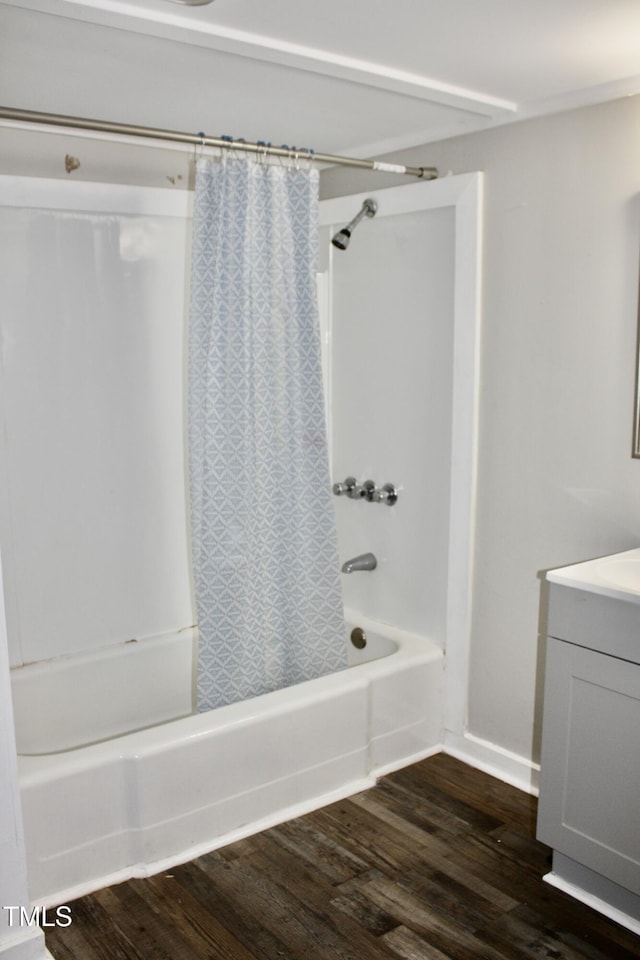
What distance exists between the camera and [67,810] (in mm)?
2084

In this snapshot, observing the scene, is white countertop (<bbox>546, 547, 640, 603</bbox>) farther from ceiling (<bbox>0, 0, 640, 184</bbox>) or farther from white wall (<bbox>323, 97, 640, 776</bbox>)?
ceiling (<bbox>0, 0, 640, 184</bbox>)

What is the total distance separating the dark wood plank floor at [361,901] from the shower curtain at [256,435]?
1.50 ft

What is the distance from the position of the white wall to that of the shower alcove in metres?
0.08

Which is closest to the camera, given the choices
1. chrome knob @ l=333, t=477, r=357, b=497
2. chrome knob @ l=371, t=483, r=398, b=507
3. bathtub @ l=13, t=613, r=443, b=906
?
bathtub @ l=13, t=613, r=443, b=906

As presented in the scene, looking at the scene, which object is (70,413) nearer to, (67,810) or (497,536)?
(67,810)

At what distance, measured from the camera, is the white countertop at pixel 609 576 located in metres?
1.89

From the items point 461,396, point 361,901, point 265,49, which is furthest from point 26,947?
point 265,49

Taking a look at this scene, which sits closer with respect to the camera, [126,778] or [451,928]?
[451,928]

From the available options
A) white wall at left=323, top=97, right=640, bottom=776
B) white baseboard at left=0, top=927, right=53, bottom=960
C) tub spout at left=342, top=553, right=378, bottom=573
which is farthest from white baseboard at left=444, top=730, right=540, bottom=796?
white baseboard at left=0, top=927, right=53, bottom=960

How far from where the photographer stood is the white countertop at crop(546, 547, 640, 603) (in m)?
1.89

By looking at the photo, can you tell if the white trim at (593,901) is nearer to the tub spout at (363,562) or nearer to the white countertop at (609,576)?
the white countertop at (609,576)

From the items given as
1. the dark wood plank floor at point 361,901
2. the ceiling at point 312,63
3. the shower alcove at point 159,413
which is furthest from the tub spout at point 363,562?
the ceiling at point 312,63

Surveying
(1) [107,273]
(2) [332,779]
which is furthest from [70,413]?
(2) [332,779]

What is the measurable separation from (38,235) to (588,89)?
5.40ft
